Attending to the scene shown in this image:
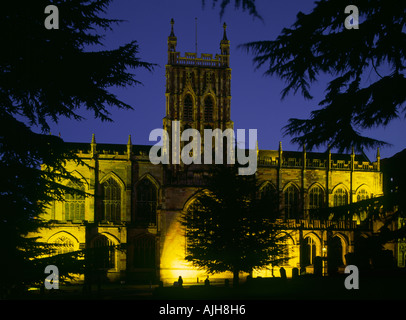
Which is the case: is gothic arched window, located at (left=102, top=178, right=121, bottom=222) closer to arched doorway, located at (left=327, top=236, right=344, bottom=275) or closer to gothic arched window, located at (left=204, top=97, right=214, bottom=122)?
gothic arched window, located at (left=204, top=97, right=214, bottom=122)

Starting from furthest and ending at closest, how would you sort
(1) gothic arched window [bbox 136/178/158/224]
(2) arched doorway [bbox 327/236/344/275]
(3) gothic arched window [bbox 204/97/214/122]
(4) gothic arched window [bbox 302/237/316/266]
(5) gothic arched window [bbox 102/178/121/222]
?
1. (3) gothic arched window [bbox 204/97/214/122]
2. (1) gothic arched window [bbox 136/178/158/224]
3. (5) gothic arched window [bbox 102/178/121/222]
4. (4) gothic arched window [bbox 302/237/316/266]
5. (2) arched doorway [bbox 327/236/344/275]

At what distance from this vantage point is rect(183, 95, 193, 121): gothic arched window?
153 ft

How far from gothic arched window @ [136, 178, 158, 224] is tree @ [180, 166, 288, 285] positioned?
15.4m

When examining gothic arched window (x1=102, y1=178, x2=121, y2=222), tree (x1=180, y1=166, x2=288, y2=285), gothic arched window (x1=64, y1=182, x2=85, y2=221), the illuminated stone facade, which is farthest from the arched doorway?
gothic arched window (x1=64, y1=182, x2=85, y2=221)

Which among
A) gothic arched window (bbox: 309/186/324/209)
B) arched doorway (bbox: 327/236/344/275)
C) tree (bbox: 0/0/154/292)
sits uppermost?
tree (bbox: 0/0/154/292)

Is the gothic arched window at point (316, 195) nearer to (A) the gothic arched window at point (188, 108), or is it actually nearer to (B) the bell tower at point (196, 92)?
(B) the bell tower at point (196, 92)

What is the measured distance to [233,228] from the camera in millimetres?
25047

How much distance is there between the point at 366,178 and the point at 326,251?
1150 cm

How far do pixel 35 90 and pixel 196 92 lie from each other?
135 feet

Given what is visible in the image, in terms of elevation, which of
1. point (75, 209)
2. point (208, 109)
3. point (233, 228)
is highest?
point (208, 109)

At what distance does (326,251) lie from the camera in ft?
124

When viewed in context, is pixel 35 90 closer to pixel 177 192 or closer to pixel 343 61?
pixel 343 61

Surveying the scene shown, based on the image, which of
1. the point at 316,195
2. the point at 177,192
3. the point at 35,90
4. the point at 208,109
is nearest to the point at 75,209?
the point at 177,192
